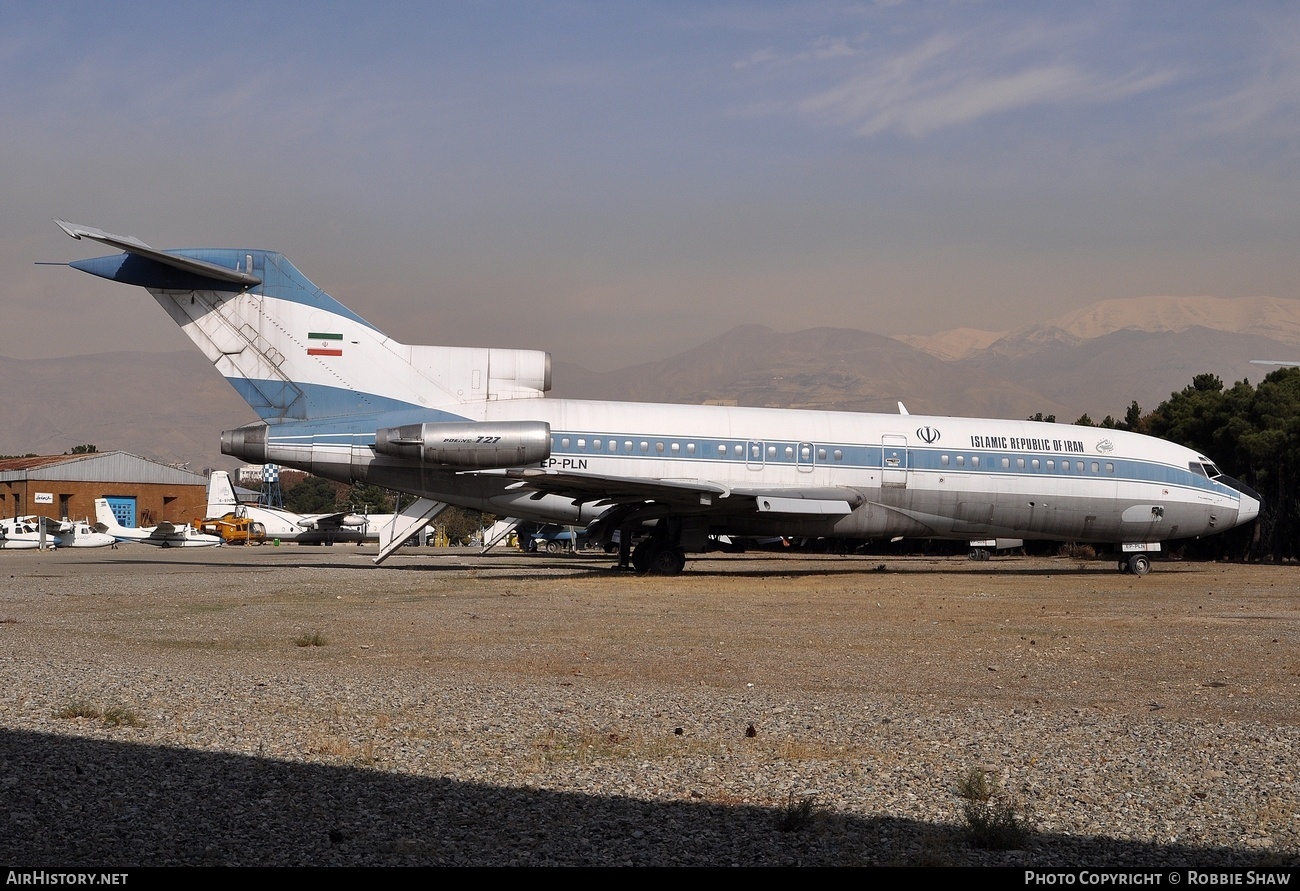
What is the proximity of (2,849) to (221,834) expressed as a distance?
2.69 feet

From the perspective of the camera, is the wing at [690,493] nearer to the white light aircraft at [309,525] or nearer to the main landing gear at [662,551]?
the main landing gear at [662,551]

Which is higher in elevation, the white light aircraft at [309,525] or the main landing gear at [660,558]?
the main landing gear at [660,558]

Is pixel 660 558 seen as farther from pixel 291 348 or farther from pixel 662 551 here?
pixel 291 348

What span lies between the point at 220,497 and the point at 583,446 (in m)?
53.1

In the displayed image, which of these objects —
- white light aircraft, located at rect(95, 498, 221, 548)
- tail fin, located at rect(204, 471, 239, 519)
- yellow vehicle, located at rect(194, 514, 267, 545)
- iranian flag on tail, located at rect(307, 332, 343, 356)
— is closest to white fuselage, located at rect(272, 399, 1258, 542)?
iranian flag on tail, located at rect(307, 332, 343, 356)

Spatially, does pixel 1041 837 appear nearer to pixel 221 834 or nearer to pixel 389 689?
pixel 221 834

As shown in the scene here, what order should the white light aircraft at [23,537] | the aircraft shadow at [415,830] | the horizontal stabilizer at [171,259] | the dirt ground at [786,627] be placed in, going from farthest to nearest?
the white light aircraft at [23,537] < the horizontal stabilizer at [171,259] < the dirt ground at [786,627] < the aircraft shadow at [415,830]

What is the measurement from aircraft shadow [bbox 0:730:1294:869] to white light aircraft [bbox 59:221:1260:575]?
17.8 metres

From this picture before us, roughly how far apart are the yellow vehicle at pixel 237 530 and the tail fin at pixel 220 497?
349cm

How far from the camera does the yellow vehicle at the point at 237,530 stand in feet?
209

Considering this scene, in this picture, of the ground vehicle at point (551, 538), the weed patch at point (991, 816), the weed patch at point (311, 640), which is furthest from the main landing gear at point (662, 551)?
the ground vehicle at point (551, 538)

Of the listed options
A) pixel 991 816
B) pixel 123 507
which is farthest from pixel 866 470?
pixel 123 507

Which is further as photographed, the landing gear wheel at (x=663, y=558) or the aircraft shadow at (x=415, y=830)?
the landing gear wheel at (x=663, y=558)
